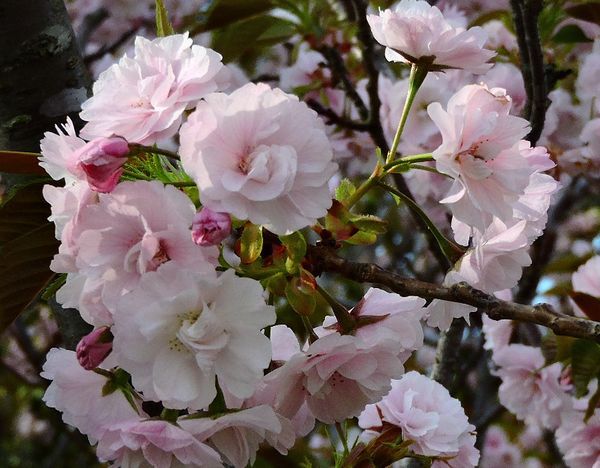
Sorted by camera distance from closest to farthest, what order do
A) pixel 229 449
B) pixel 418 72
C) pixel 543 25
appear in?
pixel 229 449 → pixel 418 72 → pixel 543 25

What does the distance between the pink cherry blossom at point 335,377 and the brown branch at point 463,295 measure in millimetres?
72

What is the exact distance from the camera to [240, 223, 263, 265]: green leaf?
949 mm

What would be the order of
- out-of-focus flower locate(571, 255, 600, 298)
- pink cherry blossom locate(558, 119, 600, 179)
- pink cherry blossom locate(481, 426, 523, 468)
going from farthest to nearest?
pink cherry blossom locate(481, 426, 523, 468) → pink cherry blossom locate(558, 119, 600, 179) → out-of-focus flower locate(571, 255, 600, 298)

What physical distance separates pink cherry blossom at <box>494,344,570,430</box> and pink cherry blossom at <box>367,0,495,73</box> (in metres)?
1.15

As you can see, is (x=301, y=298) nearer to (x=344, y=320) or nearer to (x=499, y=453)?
(x=344, y=320)

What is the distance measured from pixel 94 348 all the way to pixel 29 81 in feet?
1.90

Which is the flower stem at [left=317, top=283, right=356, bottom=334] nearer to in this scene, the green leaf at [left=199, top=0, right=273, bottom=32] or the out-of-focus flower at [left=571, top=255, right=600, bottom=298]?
the out-of-focus flower at [left=571, top=255, right=600, bottom=298]

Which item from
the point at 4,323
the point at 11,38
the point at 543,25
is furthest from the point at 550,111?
the point at 4,323

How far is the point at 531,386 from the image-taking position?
6.95 ft

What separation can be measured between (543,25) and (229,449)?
151 cm

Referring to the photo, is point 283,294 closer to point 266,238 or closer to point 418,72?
point 266,238

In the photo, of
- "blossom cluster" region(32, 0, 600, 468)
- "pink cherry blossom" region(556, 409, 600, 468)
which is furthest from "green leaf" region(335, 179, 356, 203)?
"pink cherry blossom" region(556, 409, 600, 468)

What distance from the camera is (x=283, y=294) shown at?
1013 millimetres

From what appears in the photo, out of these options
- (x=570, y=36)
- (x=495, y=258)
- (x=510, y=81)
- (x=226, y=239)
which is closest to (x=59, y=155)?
(x=226, y=239)
